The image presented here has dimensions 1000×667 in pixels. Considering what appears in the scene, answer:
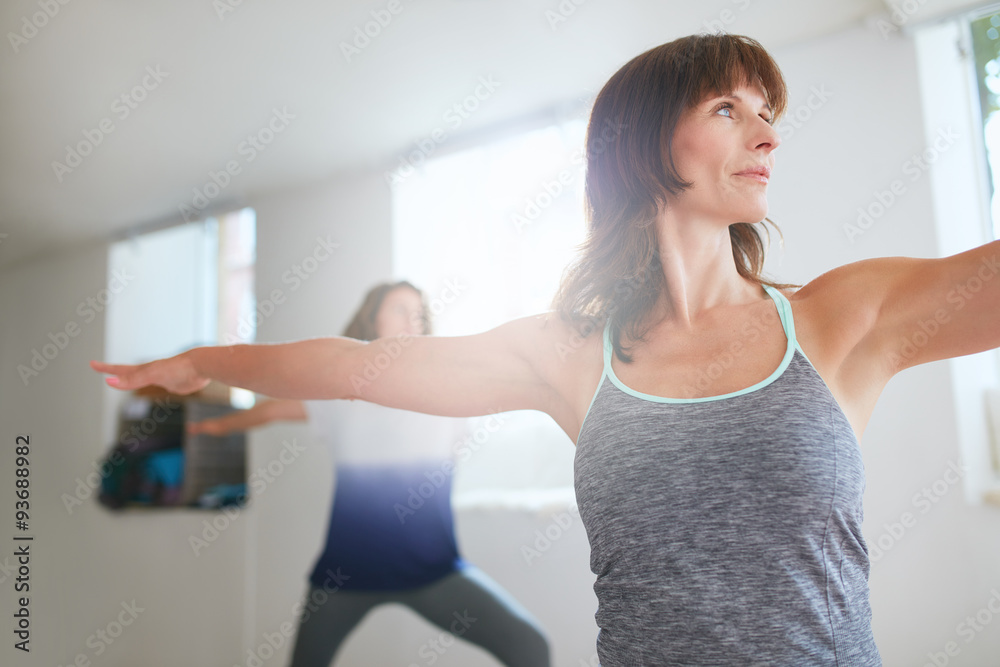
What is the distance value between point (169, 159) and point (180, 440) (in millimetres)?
1605

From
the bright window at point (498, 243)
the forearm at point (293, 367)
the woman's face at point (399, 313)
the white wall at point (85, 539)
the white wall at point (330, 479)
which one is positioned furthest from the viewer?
the white wall at point (85, 539)

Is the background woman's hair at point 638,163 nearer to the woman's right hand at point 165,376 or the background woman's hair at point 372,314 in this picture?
the woman's right hand at point 165,376

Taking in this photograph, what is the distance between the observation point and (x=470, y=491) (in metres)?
3.09

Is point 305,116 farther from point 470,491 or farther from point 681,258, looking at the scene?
Result: point 681,258

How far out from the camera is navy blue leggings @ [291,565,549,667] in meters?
1.81

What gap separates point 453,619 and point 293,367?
1216mm

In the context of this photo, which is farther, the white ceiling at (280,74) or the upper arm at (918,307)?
the white ceiling at (280,74)

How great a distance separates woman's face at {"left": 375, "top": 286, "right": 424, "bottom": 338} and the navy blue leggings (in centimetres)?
84

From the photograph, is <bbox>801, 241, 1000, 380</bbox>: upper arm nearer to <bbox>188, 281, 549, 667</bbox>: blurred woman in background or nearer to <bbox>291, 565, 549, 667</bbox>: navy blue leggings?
<bbox>188, 281, 549, 667</bbox>: blurred woman in background

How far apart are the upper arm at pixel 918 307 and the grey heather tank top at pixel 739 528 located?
0.09 metres

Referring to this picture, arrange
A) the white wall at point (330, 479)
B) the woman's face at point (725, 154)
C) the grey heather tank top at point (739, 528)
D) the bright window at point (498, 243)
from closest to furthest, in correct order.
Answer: the grey heather tank top at point (739, 528)
the woman's face at point (725, 154)
the white wall at point (330, 479)
the bright window at point (498, 243)

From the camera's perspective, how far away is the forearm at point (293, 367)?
93 centimetres

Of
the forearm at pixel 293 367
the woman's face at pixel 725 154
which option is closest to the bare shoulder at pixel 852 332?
the woman's face at pixel 725 154

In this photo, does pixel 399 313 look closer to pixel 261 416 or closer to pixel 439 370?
pixel 261 416
